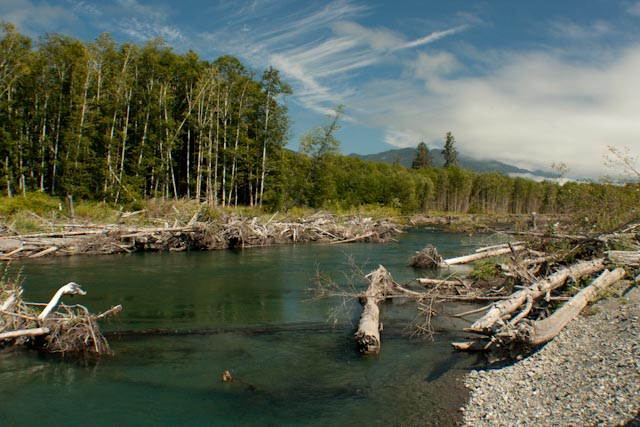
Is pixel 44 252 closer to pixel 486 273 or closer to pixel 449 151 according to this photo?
pixel 486 273

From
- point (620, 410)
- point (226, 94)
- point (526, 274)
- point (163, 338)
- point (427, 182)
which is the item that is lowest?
point (163, 338)

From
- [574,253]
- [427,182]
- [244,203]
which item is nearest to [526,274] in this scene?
[574,253]

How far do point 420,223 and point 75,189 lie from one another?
126 feet

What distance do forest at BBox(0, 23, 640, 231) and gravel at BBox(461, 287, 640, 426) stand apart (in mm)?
15631

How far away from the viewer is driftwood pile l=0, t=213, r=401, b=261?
20.0m

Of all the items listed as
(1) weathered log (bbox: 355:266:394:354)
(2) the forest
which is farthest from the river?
(2) the forest

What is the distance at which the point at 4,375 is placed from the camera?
24.1ft

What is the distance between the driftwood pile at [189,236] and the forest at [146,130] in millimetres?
7363

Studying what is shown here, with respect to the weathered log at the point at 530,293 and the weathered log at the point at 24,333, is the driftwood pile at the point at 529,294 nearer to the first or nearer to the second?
the weathered log at the point at 530,293

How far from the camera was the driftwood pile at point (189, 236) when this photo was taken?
20.0 metres

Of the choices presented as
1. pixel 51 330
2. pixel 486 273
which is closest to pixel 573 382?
pixel 486 273

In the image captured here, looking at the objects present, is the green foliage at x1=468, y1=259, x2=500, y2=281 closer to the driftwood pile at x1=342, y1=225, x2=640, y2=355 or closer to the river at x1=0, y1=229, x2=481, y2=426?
the driftwood pile at x1=342, y1=225, x2=640, y2=355

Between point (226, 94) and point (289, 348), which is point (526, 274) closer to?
point (289, 348)

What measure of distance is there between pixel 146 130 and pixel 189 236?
12928 millimetres
